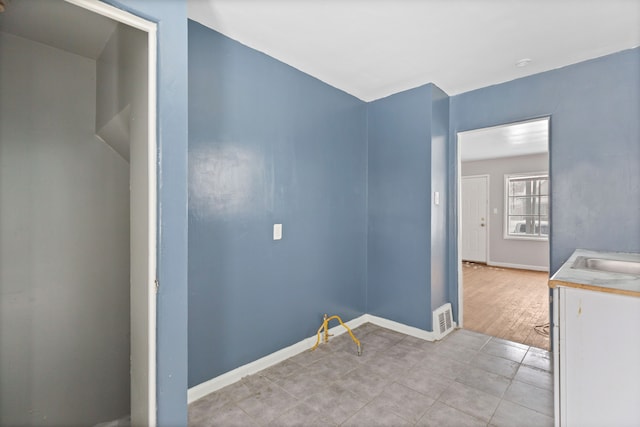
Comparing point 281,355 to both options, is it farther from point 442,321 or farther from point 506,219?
point 506,219

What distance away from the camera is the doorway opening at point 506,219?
15.2 ft

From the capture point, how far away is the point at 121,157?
86.2 inches

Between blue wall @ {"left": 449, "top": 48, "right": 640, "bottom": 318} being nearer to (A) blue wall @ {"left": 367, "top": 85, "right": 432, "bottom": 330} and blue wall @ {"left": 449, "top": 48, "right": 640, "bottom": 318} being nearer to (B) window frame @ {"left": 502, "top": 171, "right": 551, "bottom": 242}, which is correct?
(A) blue wall @ {"left": 367, "top": 85, "right": 432, "bottom": 330}

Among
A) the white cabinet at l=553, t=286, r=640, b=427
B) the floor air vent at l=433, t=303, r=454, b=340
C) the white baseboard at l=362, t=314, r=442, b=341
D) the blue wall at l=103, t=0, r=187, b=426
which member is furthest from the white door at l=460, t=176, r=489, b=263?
the blue wall at l=103, t=0, r=187, b=426

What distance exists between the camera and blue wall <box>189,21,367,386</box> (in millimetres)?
2160

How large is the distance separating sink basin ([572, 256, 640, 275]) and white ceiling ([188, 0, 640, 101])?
5.36ft

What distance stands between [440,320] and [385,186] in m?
1.50

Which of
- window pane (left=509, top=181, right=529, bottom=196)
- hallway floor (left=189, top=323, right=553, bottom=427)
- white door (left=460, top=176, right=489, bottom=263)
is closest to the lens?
hallway floor (left=189, top=323, right=553, bottom=427)

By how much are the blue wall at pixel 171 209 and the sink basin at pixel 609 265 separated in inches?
95.9

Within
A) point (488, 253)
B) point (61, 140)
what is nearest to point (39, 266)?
point (61, 140)

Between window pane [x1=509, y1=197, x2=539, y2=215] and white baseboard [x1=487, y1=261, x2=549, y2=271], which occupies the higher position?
window pane [x1=509, y1=197, x2=539, y2=215]

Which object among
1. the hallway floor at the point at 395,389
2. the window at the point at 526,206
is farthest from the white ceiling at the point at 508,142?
the hallway floor at the point at 395,389

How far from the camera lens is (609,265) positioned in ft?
7.34

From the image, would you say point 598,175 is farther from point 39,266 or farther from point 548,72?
point 39,266
